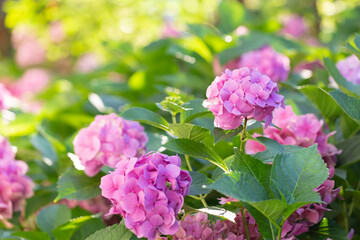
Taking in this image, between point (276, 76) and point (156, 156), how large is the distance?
1.05 m

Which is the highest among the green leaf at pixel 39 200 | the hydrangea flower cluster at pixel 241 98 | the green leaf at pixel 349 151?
the hydrangea flower cluster at pixel 241 98

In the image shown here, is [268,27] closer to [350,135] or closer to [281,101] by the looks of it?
[350,135]

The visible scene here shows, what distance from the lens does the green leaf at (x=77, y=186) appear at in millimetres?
1158

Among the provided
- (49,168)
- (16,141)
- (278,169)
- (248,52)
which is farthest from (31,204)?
(248,52)

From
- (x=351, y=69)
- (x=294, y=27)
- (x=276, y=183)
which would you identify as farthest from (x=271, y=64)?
(x=294, y=27)

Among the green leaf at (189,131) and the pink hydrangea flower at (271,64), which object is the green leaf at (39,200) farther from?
the pink hydrangea flower at (271,64)

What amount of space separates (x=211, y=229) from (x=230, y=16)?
1767mm

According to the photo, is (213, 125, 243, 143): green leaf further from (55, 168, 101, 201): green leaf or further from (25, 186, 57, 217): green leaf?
(25, 186, 57, 217): green leaf

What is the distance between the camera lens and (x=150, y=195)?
791 mm

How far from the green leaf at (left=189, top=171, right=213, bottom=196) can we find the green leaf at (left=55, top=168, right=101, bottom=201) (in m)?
0.31

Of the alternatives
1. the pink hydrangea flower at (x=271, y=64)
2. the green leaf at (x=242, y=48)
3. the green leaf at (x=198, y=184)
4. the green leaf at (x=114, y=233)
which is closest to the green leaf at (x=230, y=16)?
the green leaf at (x=242, y=48)

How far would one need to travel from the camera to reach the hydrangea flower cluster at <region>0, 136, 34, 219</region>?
132 cm

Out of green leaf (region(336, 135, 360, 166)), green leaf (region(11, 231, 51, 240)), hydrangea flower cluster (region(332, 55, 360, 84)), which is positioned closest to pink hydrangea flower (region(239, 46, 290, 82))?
hydrangea flower cluster (region(332, 55, 360, 84))

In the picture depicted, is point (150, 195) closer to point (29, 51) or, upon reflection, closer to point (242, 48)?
point (242, 48)
